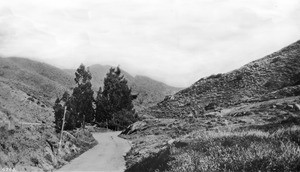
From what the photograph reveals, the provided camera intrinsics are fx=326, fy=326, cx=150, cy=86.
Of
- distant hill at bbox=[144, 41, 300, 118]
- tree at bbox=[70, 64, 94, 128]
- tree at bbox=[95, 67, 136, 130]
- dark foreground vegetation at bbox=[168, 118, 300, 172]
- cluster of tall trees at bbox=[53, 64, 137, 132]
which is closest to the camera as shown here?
dark foreground vegetation at bbox=[168, 118, 300, 172]

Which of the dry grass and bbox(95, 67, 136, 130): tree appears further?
bbox(95, 67, 136, 130): tree

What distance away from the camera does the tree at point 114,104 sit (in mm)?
81188

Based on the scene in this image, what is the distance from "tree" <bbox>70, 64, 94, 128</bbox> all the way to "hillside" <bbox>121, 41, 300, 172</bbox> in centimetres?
1645

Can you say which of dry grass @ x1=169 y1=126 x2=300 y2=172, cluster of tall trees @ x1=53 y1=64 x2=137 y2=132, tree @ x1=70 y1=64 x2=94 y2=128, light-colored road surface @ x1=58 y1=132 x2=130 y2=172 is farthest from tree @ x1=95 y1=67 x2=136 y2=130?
dry grass @ x1=169 y1=126 x2=300 y2=172

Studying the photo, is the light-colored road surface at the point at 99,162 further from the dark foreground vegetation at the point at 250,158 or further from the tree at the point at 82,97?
the tree at the point at 82,97

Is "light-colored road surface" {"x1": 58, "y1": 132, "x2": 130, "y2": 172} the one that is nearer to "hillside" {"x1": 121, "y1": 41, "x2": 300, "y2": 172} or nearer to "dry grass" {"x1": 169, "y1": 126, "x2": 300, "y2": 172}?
"hillside" {"x1": 121, "y1": 41, "x2": 300, "y2": 172}

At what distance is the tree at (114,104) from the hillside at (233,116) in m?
11.6

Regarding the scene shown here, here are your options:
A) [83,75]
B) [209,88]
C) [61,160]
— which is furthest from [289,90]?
[83,75]

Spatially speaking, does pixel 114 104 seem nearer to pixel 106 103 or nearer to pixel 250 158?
pixel 106 103

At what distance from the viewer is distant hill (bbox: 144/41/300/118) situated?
57.2 metres

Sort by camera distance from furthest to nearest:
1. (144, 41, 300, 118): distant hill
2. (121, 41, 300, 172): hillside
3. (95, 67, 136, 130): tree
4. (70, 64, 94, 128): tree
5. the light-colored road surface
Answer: (95, 67, 136, 130): tree, (70, 64, 94, 128): tree, (144, 41, 300, 118): distant hill, the light-colored road surface, (121, 41, 300, 172): hillside

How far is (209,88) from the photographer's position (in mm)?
64500

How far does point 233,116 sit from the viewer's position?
38.7m

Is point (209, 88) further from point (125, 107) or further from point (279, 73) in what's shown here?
point (125, 107)
